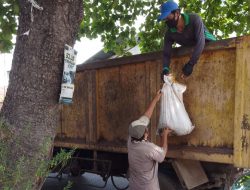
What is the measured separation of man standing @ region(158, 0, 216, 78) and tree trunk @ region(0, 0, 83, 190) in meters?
1.21

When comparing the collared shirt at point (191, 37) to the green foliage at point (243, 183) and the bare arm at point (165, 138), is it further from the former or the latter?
the green foliage at point (243, 183)

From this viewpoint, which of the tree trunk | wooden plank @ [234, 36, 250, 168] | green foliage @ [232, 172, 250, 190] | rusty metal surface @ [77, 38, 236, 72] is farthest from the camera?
rusty metal surface @ [77, 38, 236, 72]

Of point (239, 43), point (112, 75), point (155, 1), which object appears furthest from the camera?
point (155, 1)

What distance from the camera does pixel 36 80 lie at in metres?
3.45

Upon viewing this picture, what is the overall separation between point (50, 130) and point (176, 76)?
172 cm

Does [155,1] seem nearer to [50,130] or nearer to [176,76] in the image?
[176,76]

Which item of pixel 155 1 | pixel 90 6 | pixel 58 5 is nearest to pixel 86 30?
pixel 90 6

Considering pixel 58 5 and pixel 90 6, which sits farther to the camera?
pixel 90 6

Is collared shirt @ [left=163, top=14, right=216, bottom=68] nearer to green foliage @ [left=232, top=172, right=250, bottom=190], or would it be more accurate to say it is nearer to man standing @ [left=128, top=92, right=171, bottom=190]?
man standing @ [left=128, top=92, right=171, bottom=190]

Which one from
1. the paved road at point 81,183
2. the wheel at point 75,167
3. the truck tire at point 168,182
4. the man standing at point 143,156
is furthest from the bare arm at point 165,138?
the paved road at point 81,183

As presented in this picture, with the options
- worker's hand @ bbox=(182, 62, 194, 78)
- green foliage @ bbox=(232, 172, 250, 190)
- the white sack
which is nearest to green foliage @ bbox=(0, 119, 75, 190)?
green foliage @ bbox=(232, 172, 250, 190)

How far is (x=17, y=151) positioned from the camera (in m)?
3.34

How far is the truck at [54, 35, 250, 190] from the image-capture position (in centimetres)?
394

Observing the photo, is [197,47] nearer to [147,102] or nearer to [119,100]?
[147,102]
